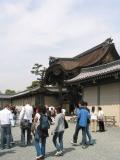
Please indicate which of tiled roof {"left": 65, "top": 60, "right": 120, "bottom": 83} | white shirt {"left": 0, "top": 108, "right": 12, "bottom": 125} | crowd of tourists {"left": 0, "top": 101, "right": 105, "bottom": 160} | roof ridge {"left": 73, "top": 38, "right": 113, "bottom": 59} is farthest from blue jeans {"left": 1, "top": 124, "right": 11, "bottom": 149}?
roof ridge {"left": 73, "top": 38, "right": 113, "bottom": 59}

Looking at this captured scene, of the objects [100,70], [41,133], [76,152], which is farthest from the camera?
[100,70]

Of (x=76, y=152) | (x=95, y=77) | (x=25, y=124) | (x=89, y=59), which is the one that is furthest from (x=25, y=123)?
(x=89, y=59)

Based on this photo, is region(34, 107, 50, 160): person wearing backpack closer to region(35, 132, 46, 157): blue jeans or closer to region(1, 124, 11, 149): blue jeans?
region(35, 132, 46, 157): blue jeans

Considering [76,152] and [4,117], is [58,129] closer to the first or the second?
[76,152]

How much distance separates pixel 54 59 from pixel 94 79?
18846mm

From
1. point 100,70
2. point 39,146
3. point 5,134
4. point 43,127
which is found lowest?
point 39,146

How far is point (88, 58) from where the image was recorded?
4319 centimetres

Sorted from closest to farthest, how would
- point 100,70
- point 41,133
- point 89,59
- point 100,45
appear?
point 41,133 < point 100,70 < point 89,59 < point 100,45

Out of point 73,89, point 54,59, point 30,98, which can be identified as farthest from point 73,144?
point 30,98

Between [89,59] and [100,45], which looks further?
[100,45]

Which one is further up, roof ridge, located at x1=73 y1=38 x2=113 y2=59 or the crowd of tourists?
roof ridge, located at x1=73 y1=38 x2=113 y2=59

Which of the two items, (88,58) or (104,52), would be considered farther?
(88,58)

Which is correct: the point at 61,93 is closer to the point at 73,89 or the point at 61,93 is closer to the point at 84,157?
the point at 73,89

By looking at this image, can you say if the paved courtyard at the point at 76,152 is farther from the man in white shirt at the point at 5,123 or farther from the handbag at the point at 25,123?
the handbag at the point at 25,123
